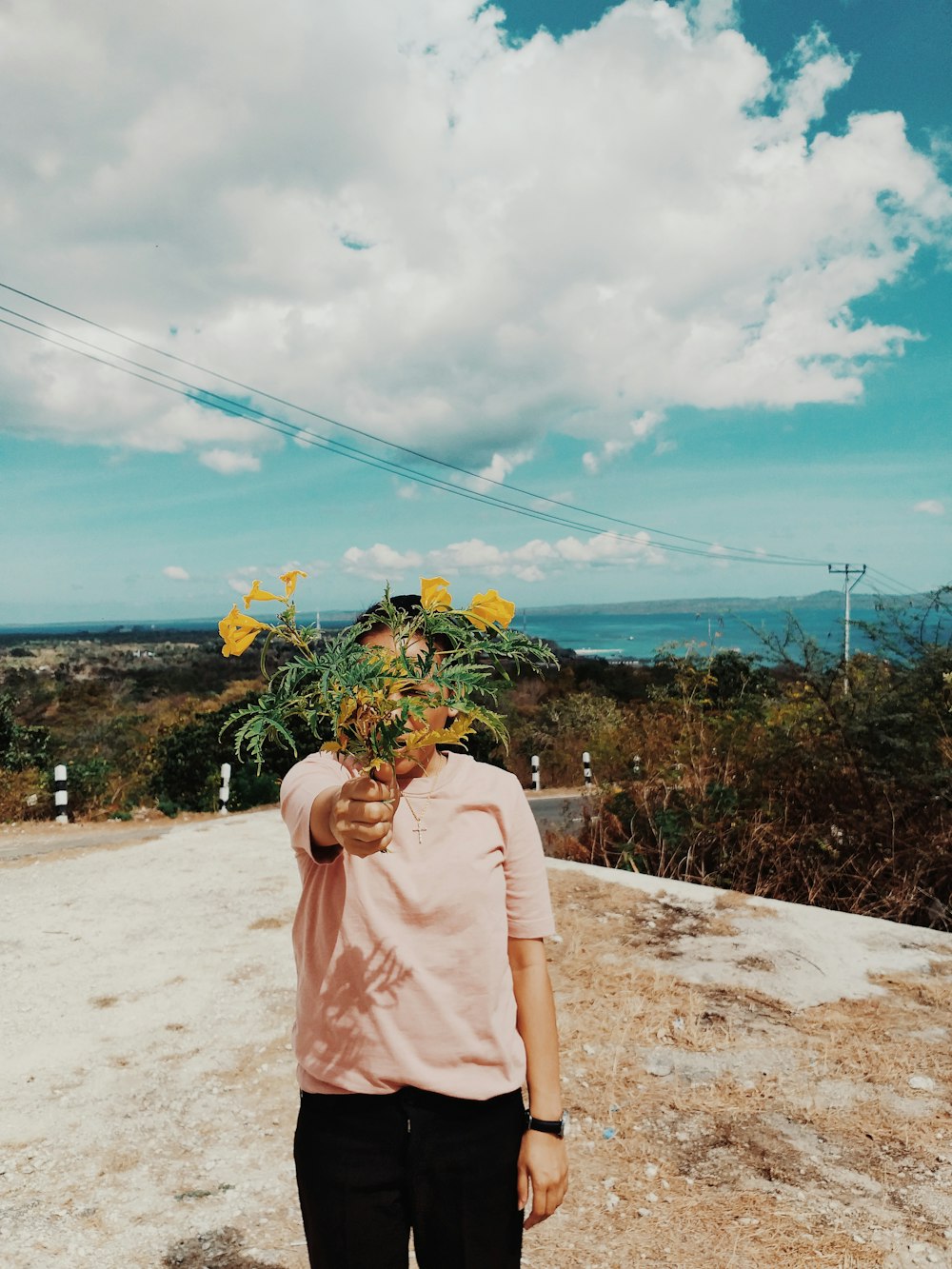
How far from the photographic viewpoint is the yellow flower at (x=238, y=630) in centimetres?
114

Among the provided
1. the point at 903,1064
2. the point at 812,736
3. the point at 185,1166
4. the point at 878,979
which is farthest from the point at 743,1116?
the point at 812,736

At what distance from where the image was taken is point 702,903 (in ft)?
19.3

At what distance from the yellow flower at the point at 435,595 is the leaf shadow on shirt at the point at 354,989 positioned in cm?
59

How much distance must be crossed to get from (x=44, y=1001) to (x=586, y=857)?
14.6 feet

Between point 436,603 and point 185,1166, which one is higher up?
point 436,603

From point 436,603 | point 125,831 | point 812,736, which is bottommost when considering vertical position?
point 125,831

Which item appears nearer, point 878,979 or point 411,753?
point 411,753

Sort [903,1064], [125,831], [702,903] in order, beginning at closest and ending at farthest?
[903,1064] < [702,903] < [125,831]

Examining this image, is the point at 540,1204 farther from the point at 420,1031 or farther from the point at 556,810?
the point at 556,810

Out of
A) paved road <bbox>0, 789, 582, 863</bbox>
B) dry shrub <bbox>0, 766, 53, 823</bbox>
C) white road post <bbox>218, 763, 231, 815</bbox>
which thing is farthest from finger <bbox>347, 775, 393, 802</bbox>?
dry shrub <bbox>0, 766, 53, 823</bbox>

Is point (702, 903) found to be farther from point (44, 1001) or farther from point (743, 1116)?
point (44, 1001)

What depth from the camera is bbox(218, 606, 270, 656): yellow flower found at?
1144 mm

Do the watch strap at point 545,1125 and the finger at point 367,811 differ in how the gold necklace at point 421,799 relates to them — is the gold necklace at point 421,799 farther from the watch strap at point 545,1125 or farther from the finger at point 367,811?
the watch strap at point 545,1125

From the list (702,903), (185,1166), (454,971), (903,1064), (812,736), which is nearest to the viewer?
(454,971)
